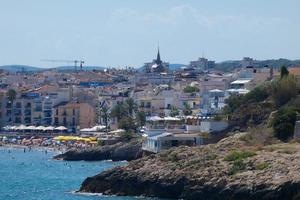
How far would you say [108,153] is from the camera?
288 feet

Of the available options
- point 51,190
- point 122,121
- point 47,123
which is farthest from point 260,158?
point 47,123

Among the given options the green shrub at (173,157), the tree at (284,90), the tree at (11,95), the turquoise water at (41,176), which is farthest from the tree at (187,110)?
the green shrub at (173,157)

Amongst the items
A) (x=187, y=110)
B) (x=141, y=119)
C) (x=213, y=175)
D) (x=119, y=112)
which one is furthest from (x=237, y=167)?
→ (x=119, y=112)

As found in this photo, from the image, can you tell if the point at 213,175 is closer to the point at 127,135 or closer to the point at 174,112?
the point at 127,135

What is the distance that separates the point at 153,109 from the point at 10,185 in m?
48.5

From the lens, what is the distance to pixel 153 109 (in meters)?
114

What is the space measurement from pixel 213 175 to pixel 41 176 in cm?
2158

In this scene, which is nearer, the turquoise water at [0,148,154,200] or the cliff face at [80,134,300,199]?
the cliff face at [80,134,300,199]

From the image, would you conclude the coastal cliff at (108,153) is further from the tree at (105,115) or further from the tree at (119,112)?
the tree at (105,115)

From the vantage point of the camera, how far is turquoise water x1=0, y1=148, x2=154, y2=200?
58.3 m

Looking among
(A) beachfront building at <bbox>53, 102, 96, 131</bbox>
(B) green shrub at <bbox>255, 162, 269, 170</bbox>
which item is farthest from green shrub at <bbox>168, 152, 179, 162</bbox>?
(A) beachfront building at <bbox>53, 102, 96, 131</bbox>

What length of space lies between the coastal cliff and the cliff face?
23.6 meters

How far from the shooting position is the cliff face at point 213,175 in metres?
48.3

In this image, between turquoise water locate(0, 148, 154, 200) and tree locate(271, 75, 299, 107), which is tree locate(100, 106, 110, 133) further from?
tree locate(271, 75, 299, 107)
